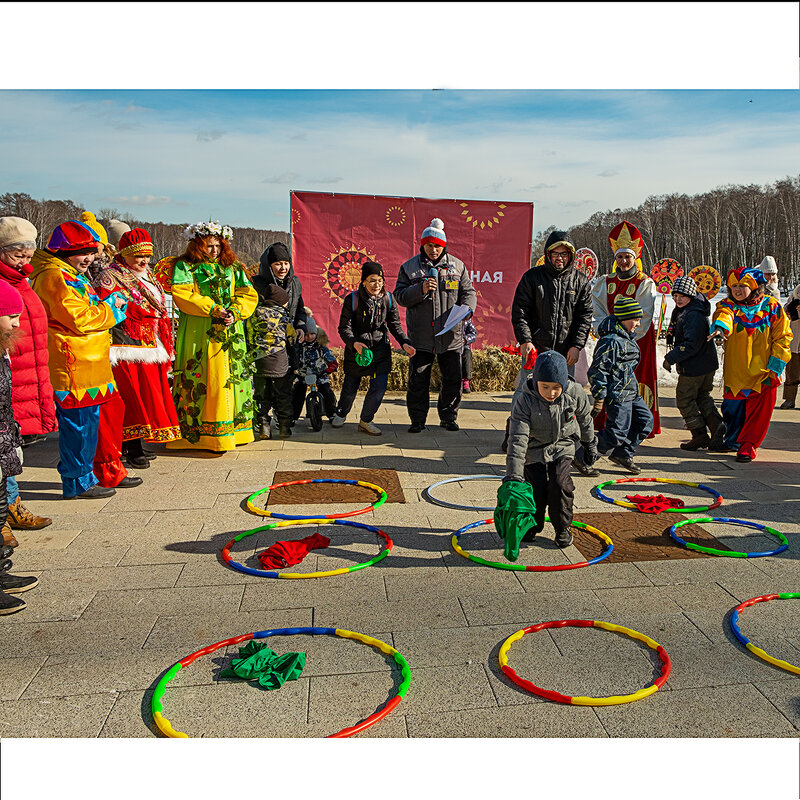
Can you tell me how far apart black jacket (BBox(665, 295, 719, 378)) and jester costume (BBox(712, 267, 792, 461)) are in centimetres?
17

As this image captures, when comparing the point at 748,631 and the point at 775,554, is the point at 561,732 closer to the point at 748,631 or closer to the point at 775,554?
the point at 748,631

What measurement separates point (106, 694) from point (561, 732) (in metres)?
2.04

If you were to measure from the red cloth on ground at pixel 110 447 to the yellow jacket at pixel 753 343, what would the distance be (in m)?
6.31

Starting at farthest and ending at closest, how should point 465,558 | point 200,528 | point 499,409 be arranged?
1. point 499,409
2. point 200,528
3. point 465,558

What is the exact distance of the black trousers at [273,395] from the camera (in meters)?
8.44

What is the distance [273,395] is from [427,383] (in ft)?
6.26

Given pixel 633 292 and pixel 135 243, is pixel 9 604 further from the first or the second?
pixel 633 292

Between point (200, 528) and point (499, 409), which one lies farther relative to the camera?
point (499, 409)

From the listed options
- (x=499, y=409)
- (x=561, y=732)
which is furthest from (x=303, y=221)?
(x=561, y=732)

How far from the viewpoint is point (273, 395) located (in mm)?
8492

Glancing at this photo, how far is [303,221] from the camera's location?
1327cm

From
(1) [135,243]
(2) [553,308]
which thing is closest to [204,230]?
(1) [135,243]

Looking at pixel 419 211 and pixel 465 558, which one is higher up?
pixel 419 211

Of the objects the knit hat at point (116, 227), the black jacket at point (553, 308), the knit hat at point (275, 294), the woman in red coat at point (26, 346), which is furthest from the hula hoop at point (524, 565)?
the knit hat at point (116, 227)
